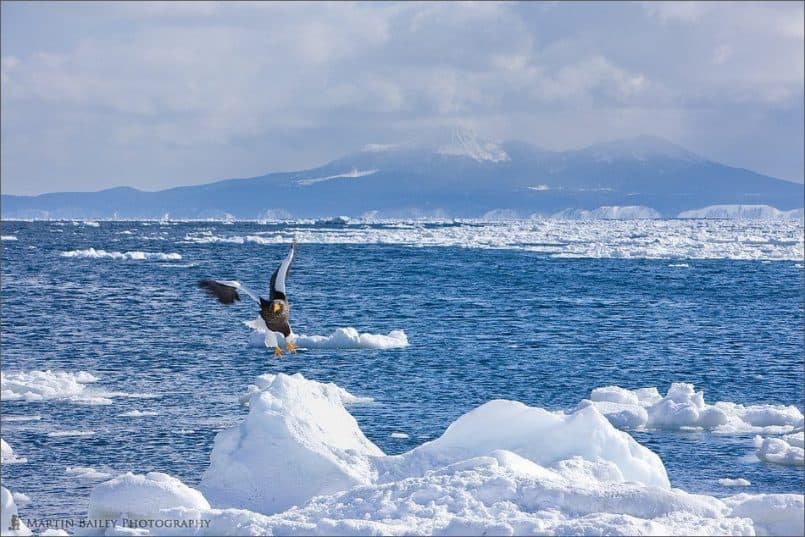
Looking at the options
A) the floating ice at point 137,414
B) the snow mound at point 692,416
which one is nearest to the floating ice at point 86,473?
the floating ice at point 137,414

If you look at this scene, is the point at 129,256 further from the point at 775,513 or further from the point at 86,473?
the point at 775,513

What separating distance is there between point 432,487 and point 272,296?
8.97 feet

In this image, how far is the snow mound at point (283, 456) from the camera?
1442cm

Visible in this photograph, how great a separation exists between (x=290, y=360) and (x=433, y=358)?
446cm

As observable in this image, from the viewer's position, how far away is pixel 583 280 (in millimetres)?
62938

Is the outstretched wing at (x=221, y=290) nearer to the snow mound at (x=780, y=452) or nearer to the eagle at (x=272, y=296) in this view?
the eagle at (x=272, y=296)

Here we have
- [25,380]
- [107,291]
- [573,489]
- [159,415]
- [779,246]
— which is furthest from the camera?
[779,246]

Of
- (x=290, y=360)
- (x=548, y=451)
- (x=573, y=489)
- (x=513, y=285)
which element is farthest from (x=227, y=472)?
(x=513, y=285)

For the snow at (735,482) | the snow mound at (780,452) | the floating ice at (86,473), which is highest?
the snow mound at (780,452)

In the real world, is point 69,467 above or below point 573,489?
below

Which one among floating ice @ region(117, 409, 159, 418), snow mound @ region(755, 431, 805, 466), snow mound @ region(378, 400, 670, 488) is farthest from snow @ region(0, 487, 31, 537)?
snow mound @ region(755, 431, 805, 466)

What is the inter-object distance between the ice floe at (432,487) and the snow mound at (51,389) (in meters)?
9.78

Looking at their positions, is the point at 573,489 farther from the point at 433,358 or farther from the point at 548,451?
the point at 433,358

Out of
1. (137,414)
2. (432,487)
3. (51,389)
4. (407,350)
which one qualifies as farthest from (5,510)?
(407,350)
